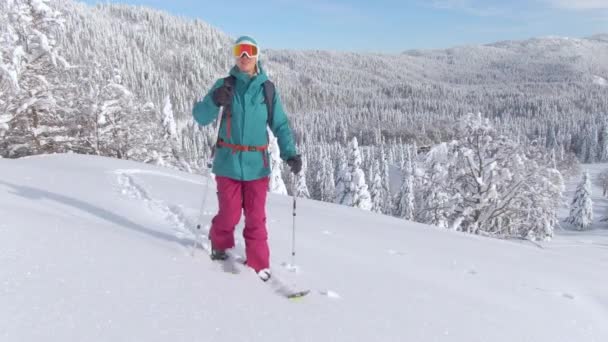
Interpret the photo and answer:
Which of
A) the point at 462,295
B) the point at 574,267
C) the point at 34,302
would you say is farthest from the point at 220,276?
the point at 574,267

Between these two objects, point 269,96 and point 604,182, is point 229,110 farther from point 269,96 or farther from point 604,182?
point 604,182

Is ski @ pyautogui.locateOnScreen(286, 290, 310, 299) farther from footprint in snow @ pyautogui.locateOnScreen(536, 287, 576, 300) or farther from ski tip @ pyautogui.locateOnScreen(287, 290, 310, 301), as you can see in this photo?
footprint in snow @ pyautogui.locateOnScreen(536, 287, 576, 300)

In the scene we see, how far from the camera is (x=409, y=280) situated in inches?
186

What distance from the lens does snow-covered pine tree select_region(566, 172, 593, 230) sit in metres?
64.0

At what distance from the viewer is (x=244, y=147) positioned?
14.1ft

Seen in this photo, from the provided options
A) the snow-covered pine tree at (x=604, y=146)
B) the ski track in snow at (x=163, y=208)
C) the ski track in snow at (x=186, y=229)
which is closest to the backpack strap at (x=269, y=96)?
the ski track in snow at (x=186, y=229)

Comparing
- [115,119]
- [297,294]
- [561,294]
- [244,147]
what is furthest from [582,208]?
[297,294]

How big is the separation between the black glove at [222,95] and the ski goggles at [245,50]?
36 centimetres

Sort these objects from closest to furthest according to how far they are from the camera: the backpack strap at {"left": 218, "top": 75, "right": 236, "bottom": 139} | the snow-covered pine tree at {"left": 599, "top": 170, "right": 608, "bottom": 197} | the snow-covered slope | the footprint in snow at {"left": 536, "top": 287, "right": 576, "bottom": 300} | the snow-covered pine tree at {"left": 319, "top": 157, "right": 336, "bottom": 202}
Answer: the snow-covered slope → the backpack strap at {"left": 218, "top": 75, "right": 236, "bottom": 139} → the footprint in snow at {"left": 536, "top": 287, "right": 576, "bottom": 300} → the snow-covered pine tree at {"left": 319, "top": 157, "right": 336, "bottom": 202} → the snow-covered pine tree at {"left": 599, "top": 170, "right": 608, "bottom": 197}

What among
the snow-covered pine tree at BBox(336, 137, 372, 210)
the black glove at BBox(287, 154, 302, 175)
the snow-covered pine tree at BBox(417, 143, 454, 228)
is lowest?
the snow-covered pine tree at BBox(336, 137, 372, 210)

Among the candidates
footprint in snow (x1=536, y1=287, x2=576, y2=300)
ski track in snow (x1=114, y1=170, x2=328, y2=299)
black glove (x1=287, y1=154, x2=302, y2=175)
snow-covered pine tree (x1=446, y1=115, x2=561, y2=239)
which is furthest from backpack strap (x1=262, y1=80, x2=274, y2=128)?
snow-covered pine tree (x1=446, y1=115, x2=561, y2=239)

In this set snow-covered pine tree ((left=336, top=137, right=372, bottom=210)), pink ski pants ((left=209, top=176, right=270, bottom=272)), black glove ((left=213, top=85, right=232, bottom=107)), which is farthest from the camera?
snow-covered pine tree ((left=336, top=137, right=372, bottom=210))

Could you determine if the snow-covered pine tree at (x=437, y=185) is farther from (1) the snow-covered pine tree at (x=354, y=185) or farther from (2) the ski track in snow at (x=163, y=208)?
(1) the snow-covered pine tree at (x=354, y=185)

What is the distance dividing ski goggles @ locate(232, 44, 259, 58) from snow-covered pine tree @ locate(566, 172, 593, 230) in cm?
7271
